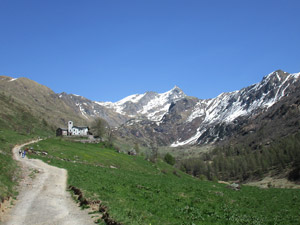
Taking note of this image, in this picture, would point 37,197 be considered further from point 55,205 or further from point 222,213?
point 222,213

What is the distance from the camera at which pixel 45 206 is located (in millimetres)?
21719

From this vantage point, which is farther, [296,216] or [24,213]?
[296,216]

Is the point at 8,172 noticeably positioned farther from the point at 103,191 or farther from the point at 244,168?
the point at 244,168

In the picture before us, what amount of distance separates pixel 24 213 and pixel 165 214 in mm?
10942

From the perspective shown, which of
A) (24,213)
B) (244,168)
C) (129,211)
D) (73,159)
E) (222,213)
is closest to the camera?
(129,211)

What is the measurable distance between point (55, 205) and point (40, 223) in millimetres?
4731

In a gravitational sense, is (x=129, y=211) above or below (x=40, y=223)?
above

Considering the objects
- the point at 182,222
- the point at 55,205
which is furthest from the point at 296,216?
the point at 55,205

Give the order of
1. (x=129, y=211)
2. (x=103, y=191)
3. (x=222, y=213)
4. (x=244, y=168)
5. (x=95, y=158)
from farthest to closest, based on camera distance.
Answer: (x=244, y=168)
(x=95, y=158)
(x=103, y=191)
(x=222, y=213)
(x=129, y=211)

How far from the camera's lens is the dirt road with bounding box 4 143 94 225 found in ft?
58.9

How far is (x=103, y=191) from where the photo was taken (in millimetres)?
25609

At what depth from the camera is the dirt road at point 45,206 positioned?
1796 cm

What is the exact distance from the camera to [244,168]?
7362 inches

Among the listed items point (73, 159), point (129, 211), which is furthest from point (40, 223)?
point (73, 159)
